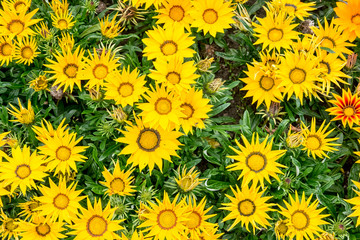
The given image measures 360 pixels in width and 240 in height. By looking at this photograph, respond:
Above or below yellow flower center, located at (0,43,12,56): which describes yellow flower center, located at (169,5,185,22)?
above

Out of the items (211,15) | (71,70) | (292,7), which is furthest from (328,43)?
(71,70)

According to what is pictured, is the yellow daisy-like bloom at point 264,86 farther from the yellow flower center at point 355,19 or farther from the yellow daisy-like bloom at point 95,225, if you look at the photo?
the yellow daisy-like bloom at point 95,225

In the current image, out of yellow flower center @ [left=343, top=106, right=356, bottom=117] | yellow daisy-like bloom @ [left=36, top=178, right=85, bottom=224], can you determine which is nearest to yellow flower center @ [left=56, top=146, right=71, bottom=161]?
yellow daisy-like bloom @ [left=36, top=178, right=85, bottom=224]

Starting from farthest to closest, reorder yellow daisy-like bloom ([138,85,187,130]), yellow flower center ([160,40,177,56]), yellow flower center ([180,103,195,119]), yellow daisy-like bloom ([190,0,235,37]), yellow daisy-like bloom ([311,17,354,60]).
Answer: yellow daisy-like bloom ([311,17,354,60])
yellow daisy-like bloom ([190,0,235,37])
yellow flower center ([160,40,177,56])
yellow flower center ([180,103,195,119])
yellow daisy-like bloom ([138,85,187,130])

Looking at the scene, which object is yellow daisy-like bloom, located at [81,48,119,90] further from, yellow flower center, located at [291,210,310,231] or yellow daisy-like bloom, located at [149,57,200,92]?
yellow flower center, located at [291,210,310,231]

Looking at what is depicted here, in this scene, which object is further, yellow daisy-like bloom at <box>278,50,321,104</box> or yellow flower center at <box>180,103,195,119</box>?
yellow daisy-like bloom at <box>278,50,321,104</box>

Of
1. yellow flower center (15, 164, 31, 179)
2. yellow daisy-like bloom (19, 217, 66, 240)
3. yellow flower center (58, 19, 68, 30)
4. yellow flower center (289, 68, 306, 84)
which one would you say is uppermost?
yellow flower center (289, 68, 306, 84)
